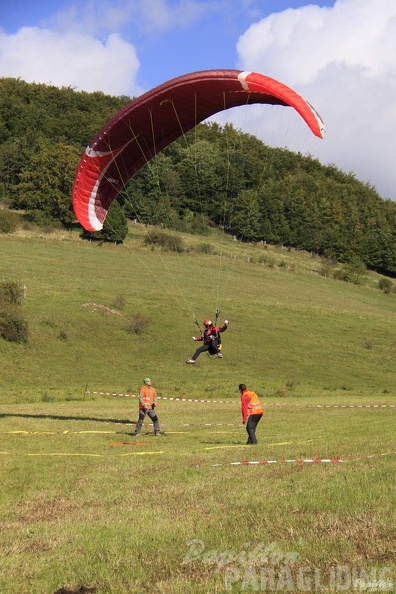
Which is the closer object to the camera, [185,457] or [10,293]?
[185,457]

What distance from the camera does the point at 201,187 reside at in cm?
6756

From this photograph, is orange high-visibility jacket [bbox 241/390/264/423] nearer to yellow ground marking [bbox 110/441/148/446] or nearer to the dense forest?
yellow ground marking [bbox 110/441/148/446]

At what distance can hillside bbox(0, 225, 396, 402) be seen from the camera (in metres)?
39.8

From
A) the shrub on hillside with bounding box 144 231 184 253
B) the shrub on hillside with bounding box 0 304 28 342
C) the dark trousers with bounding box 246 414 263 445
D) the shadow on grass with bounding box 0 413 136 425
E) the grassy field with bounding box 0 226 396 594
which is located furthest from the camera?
the shrub on hillside with bounding box 144 231 184 253

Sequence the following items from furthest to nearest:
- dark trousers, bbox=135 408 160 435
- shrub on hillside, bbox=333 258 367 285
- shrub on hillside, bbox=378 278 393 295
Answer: shrub on hillside, bbox=378 278 393 295, shrub on hillside, bbox=333 258 367 285, dark trousers, bbox=135 408 160 435

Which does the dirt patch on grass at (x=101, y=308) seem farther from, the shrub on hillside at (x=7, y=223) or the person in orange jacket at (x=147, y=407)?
the person in orange jacket at (x=147, y=407)

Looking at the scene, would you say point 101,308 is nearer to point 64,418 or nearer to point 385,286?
point 64,418

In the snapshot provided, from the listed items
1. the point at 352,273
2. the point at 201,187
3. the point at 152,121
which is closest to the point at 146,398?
the point at 152,121

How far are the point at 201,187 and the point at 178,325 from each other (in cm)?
2026

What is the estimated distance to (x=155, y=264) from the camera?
243 feet

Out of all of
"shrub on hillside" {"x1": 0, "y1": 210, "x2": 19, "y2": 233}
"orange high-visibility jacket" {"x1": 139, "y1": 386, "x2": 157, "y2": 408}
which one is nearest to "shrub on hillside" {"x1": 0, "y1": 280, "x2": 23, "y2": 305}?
"orange high-visibility jacket" {"x1": 139, "y1": 386, "x2": 157, "y2": 408}

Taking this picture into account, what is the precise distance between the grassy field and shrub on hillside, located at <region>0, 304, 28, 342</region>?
0.85 m

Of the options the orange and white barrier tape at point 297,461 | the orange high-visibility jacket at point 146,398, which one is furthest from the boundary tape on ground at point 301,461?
the orange high-visibility jacket at point 146,398

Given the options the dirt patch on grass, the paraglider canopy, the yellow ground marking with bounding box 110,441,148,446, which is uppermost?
the paraglider canopy
